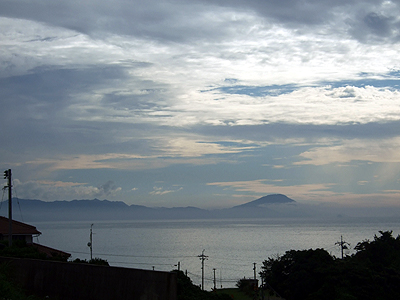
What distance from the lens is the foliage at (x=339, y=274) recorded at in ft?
132

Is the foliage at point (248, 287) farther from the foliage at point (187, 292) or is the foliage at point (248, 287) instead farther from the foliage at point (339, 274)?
the foliage at point (187, 292)

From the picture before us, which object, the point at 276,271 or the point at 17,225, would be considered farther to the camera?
the point at 276,271

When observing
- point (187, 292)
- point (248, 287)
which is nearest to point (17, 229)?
point (187, 292)

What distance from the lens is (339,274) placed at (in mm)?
42750

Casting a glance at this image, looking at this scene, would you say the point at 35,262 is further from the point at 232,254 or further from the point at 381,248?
the point at 232,254

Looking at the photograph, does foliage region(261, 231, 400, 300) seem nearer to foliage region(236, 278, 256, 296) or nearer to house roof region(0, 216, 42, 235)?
foliage region(236, 278, 256, 296)

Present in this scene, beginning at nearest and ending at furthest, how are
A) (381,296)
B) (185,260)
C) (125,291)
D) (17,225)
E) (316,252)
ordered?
(125,291)
(381,296)
(17,225)
(316,252)
(185,260)

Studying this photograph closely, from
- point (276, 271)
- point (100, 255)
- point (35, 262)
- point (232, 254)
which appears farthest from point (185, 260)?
point (35, 262)

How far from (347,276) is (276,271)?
1212cm

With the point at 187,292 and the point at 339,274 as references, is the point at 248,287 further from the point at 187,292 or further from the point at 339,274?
the point at 187,292

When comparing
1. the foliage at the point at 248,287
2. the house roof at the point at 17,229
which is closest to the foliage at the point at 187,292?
the house roof at the point at 17,229

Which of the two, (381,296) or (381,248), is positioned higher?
(381,248)

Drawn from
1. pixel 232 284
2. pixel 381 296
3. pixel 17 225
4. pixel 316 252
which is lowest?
pixel 232 284

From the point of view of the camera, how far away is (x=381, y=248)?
5312 cm
